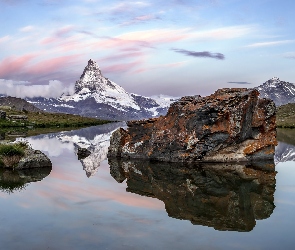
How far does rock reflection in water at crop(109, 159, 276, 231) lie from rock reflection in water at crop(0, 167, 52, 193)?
524 cm

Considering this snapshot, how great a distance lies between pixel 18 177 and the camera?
27844 millimetres

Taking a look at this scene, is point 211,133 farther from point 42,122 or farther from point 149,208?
point 42,122

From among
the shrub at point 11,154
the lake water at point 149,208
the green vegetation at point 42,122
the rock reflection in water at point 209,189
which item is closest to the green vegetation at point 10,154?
the shrub at point 11,154

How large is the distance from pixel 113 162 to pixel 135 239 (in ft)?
74.3

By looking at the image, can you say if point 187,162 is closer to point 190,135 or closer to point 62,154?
point 190,135

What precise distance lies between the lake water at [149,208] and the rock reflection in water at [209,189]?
4 cm

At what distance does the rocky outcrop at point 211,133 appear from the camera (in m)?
36.1

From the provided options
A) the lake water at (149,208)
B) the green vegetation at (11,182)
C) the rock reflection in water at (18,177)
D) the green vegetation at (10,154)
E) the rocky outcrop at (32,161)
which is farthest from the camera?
the green vegetation at (10,154)

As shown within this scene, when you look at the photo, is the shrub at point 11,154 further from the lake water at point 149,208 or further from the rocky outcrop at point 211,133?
the rocky outcrop at point 211,133

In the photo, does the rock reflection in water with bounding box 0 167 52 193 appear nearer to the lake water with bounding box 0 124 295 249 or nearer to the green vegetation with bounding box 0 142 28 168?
the lake water with bounding box 0 124 295 249

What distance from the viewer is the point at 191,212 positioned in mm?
18516

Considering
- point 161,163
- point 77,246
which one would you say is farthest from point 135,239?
point 161,163

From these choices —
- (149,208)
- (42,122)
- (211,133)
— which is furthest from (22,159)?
(42,122)

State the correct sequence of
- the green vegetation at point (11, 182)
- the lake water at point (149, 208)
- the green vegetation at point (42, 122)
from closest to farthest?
the lake water at point (149, 208), the green vegetation at point (11, 182), the green vegetation at point (42, 122)
